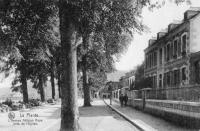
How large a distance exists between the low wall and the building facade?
67.9 inches

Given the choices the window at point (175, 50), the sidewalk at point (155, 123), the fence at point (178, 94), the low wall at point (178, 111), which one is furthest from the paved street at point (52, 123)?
the window at point (175, 50)

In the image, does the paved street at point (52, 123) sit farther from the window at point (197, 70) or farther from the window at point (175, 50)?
the window at point (175, 50)

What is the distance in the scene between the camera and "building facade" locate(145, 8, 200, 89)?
87.0ft

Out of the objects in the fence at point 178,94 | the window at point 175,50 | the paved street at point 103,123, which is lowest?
the paved street at point 103,123

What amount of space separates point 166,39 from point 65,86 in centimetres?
2371

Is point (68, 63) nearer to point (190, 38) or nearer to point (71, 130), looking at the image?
point (71, 130)

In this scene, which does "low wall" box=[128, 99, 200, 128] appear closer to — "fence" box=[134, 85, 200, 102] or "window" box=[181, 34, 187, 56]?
"fence" box=[134, 85, 200, 102]

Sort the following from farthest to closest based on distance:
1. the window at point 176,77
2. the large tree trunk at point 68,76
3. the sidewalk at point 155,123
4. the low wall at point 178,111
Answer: the window at point 176,77, the sidewalk at point 155,123, the low wall at point 178,111, the large tree trunk at point 68,76

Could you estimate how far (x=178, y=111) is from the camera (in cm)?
1548

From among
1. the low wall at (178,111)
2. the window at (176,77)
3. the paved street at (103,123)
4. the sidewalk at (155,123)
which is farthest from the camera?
the window at (176,77)

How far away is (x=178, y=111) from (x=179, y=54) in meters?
14.6

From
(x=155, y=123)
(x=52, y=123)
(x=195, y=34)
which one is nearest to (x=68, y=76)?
(x=52, y=123)

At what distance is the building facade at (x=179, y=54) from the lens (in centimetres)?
2651

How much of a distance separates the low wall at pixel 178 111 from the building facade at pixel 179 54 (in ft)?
5.66
